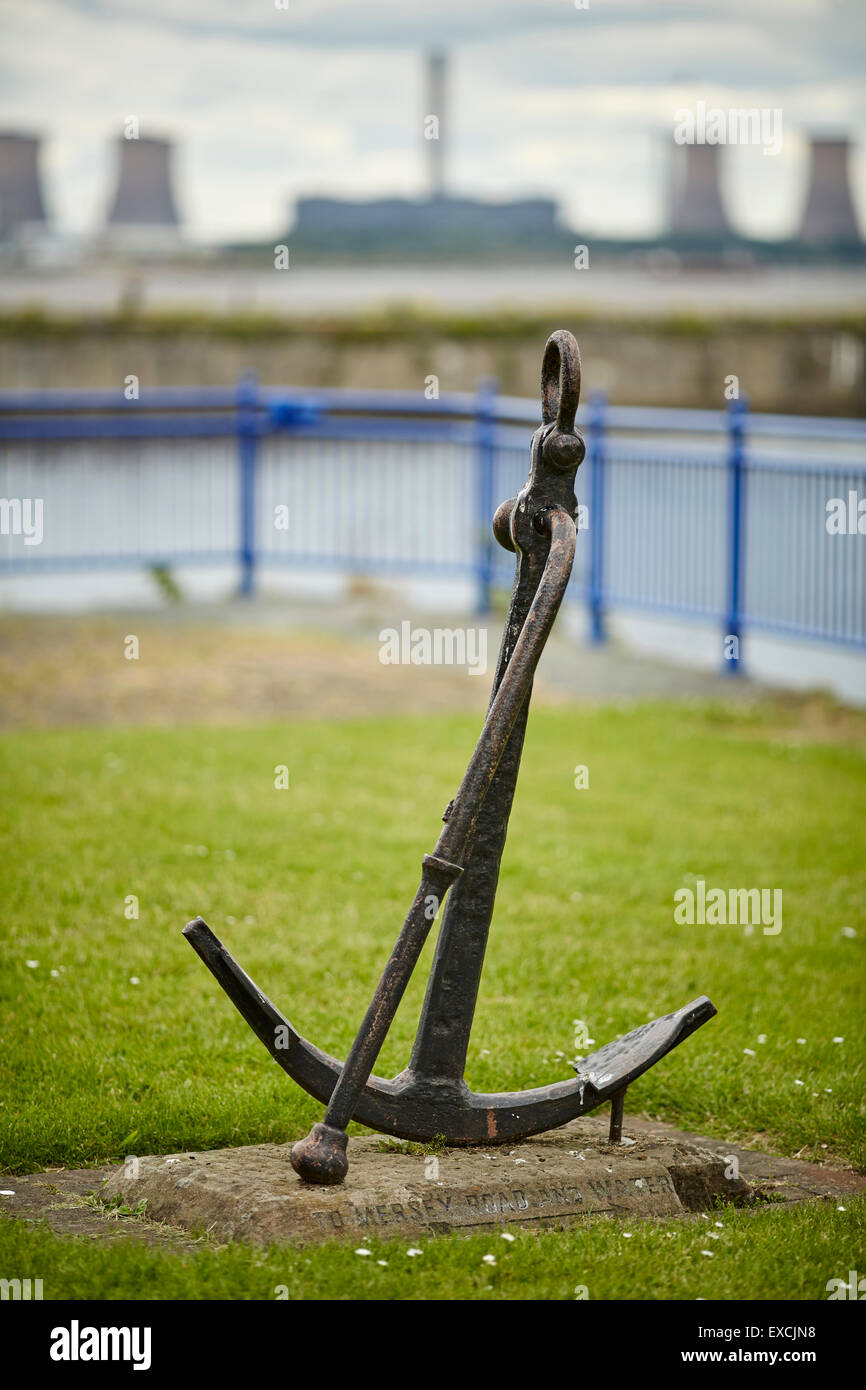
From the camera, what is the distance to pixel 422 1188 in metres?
3.72

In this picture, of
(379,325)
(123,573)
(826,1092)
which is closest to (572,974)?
(826,1092)

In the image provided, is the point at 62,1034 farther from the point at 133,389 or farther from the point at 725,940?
the point at 133,389

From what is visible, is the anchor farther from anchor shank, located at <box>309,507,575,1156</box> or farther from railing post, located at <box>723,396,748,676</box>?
railing post, located at <box>723,396,748,676</box>

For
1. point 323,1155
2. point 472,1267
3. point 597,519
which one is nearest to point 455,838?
point 323,1155

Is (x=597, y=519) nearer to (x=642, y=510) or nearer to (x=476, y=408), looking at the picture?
(x=642, y=510)

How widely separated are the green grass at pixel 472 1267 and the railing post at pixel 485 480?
1067 centimetres

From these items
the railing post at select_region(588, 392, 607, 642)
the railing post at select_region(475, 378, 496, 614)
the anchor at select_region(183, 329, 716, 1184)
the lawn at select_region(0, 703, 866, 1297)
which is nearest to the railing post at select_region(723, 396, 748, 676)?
the railing post at select_region(588, 392, 607, 642)

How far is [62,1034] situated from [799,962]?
2.64 meters

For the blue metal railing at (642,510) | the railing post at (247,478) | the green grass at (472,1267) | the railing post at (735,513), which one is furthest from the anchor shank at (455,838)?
the railing post at (247,478)

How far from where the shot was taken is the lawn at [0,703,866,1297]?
4488mm

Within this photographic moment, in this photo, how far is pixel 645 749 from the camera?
9.66m

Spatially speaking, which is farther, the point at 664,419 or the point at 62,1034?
the point at 664,419

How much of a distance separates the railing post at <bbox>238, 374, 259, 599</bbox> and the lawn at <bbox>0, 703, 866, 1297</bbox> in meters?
5.29

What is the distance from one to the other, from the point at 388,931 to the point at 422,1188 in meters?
2.57
